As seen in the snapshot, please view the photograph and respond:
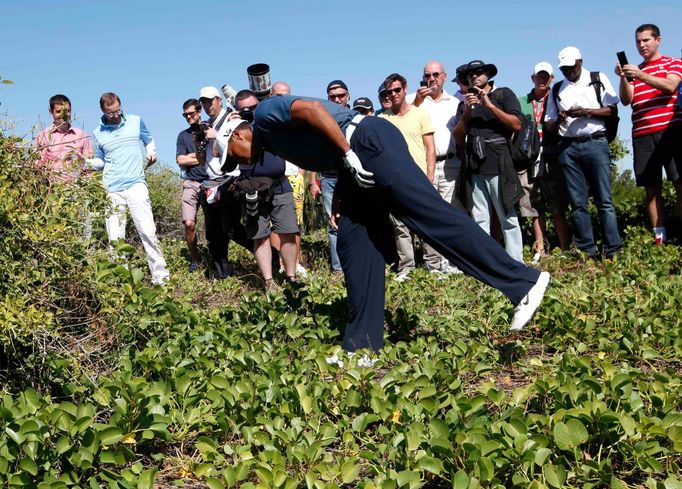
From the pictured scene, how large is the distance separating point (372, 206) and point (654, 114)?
165 inches

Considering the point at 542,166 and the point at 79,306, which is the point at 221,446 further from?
the point at 542,166

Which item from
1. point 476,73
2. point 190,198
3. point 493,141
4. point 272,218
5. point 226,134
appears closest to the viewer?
point 226,134

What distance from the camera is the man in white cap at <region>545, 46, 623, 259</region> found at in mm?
7793

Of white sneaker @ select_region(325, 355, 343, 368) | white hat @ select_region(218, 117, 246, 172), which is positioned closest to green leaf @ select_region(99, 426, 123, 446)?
white sneaker @ select_region(325, 355, 343, 368)

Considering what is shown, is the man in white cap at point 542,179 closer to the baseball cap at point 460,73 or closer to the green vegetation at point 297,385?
the baseball cap at point 460,73

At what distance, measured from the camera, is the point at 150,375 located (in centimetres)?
430

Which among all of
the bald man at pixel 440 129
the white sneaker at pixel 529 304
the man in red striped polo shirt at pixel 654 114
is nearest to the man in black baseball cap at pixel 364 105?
the bald man at pixel 440 129

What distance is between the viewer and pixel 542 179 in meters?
8.73

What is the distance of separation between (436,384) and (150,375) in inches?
61.0

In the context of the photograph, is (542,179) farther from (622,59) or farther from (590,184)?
(622,59)

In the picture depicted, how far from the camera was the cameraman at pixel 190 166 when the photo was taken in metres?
9.30

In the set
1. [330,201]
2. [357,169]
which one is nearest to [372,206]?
[357,169]

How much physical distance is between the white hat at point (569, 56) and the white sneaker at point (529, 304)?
3.89 m

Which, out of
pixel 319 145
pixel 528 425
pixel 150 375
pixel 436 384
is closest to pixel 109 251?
pixel 150 375
